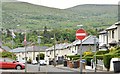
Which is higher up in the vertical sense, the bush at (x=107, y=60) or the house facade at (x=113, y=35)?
the house facade at (x=113, y=35)

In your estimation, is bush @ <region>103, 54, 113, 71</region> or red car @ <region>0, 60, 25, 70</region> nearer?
red car @ <region>0, 60, 25, 70</region>

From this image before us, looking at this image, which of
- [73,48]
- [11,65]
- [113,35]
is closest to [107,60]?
[11,65]

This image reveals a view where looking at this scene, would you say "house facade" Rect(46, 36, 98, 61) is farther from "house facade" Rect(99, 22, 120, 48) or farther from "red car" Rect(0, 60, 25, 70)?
"red car" Rect(0, 60, 25, 70)

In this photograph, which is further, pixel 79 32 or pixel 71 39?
pixel 71 39

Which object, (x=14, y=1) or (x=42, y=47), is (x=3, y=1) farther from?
(x=42, y=47)

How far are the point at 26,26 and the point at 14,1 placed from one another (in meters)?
14.3

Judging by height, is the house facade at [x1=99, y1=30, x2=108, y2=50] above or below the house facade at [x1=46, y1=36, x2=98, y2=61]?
above

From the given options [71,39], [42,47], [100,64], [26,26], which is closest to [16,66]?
[26,26]

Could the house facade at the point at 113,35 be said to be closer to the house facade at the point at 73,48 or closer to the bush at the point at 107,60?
the house facade at the point at 73,48

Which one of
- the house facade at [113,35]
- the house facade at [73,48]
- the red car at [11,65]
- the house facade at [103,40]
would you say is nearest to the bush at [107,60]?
the red car at [11,65]

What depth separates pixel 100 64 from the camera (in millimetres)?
44656

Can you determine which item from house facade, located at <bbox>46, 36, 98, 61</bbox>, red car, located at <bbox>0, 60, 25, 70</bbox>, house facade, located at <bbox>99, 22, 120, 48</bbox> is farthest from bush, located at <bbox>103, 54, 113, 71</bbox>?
house facade, located at <bbox>46, 36, 98, 61</bbox>

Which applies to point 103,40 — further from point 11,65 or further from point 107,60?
point 11,65

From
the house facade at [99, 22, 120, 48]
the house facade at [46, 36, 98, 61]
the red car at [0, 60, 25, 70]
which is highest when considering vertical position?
the house facade at [99, 22, 120, 48]
